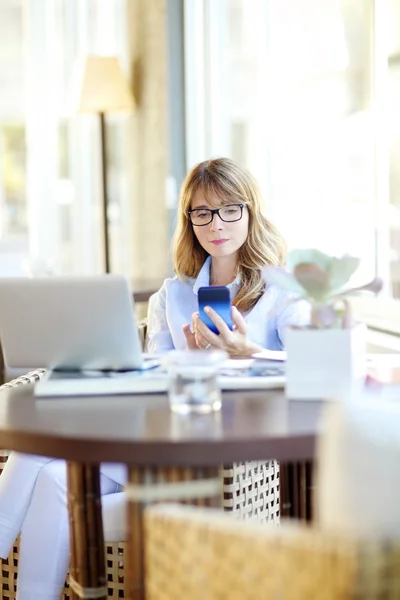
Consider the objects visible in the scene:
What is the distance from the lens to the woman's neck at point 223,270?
2459mm

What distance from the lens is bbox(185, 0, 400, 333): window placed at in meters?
2.89

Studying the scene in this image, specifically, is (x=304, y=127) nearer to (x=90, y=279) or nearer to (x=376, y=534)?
(x=90, y=279)

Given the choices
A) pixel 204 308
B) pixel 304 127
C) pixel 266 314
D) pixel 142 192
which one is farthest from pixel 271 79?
pixel 204 308

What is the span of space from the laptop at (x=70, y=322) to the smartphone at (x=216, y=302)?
289mm

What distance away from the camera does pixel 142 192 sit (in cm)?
479

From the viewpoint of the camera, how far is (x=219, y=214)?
93.6 inches

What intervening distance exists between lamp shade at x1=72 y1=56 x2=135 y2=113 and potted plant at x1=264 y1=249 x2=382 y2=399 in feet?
10.6

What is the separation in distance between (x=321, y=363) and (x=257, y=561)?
1.97 feet

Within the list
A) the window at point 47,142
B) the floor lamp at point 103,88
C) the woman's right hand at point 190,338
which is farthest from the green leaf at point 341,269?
the window at point 47,142

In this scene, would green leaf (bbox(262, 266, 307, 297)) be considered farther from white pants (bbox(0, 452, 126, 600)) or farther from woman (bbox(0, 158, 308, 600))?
white pants (bbox(0, 452, 126, 600))

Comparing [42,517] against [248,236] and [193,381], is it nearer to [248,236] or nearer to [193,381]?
[193,381]

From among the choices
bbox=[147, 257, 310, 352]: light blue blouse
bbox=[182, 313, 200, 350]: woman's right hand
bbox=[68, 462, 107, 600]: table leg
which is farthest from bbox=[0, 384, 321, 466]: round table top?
bbox=[147, 257, 310, 352]: light blue blouse

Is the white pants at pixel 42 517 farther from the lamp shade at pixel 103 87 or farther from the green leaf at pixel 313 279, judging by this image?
the lamp shade at pixel 103 87

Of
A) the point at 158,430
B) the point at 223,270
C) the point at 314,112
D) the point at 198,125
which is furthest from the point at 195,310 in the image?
the point at 198,125
